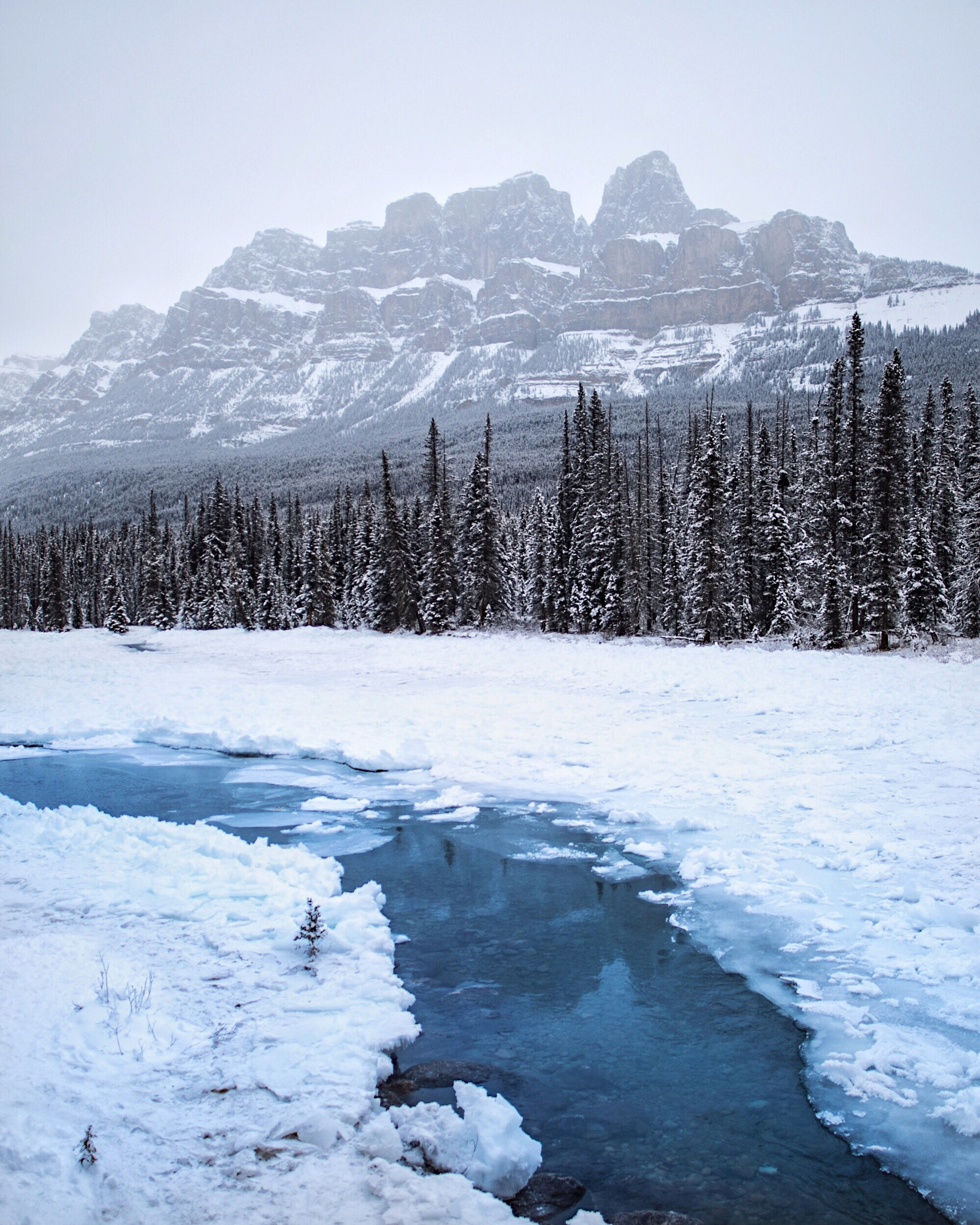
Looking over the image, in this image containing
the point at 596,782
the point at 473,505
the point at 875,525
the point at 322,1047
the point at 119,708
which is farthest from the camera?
the point at 473,505

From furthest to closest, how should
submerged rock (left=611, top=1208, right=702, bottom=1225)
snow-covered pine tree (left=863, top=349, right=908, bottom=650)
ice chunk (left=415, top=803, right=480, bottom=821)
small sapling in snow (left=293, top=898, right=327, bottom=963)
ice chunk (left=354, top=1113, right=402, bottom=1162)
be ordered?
1. snow-covered pine tree (left=863, top=349, right=908, bottom=650)
2. ice chunk (left=415, top=803, right=480, bottom=821)
3. small sapling in snow (left=293, top=898, right=327, bottom=963)
4. ice chunk (left=354, top=1113, right=402, bottom=1162)
5. submerged rock (left=611, top=1208, right=702, bottom=1225)

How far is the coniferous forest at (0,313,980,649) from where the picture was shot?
3616 cm

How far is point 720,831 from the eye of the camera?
11172 millimetres

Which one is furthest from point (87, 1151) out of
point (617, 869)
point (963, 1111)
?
point (617, 869)

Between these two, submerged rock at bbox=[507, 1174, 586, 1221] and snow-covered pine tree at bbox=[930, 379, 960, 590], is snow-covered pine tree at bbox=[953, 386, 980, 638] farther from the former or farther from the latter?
submerged rock at bbox=[507, 1174, 586, 1221]

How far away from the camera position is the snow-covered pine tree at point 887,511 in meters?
31.5

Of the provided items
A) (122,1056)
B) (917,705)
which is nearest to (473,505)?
(917,705)

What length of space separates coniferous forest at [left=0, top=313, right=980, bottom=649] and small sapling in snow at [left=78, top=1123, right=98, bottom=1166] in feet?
104

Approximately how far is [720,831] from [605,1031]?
17.2 ft

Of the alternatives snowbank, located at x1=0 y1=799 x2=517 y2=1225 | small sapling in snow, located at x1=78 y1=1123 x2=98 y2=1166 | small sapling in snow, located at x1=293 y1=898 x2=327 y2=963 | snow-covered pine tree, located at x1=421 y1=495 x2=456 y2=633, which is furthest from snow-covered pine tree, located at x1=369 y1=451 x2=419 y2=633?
small sapling in snow, located at x1=78 y1=1123 x2=98 y2=1166

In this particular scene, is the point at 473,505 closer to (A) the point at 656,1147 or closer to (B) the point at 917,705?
(B) the point at 917,705

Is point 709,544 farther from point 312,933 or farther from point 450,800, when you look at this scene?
point 312,933

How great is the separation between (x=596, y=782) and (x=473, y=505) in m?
38.8

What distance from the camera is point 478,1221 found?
4.29 metres
